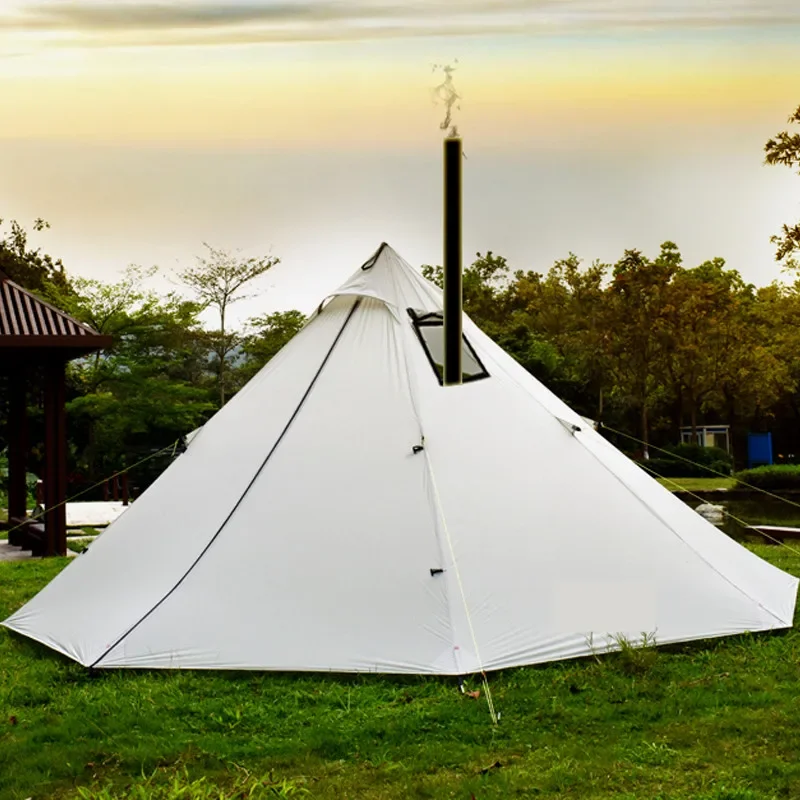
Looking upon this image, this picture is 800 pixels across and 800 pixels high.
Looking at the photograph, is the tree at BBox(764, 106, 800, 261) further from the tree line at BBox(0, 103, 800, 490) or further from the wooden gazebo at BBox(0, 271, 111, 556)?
the wooden gazebo at BBox(0, 271, 111, 556)

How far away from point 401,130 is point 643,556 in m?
3.12

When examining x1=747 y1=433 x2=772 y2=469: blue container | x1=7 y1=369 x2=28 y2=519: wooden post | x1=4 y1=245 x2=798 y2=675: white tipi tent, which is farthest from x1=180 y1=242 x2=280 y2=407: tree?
x1=4 y1=245 x2=798 y2=675: white tipi tent

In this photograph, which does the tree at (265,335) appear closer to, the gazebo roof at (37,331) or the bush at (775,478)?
the bush at (775,478)

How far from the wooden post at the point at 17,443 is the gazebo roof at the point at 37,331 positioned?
1337 mm

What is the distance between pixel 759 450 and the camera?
25.8m

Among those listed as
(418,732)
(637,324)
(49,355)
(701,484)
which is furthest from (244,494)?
(637,324)

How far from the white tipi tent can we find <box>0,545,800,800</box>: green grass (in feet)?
0.70

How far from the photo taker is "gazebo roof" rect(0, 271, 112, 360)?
33.6 ft

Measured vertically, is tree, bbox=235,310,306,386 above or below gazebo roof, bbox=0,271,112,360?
above

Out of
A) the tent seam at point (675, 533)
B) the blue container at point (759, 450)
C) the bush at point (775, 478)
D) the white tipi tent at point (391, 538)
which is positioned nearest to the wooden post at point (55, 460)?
the white tipi tent at point (391, 538)

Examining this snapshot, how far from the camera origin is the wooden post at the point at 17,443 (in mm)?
12188

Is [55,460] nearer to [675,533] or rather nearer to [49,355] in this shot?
[49,355]

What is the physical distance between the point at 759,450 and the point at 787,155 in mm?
11361

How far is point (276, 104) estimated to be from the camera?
13.0 feet
